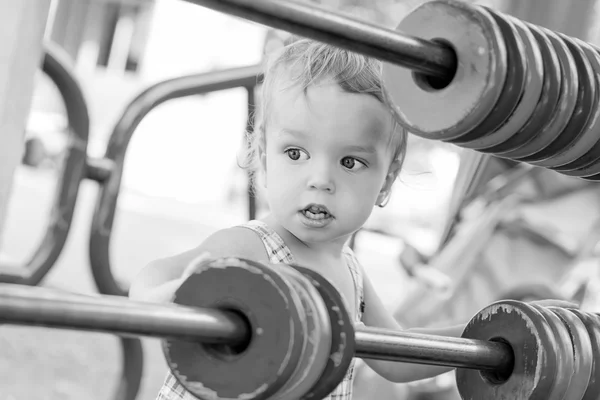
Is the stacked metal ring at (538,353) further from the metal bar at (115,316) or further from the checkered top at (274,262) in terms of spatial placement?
the metal bar at (115,316)

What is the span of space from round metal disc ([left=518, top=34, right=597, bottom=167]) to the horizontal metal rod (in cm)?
12

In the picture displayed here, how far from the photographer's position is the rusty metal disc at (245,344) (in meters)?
0.47

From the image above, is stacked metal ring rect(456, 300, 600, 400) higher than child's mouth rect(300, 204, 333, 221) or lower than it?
lower

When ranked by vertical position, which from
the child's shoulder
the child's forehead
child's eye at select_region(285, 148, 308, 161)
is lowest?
the child's shoulder

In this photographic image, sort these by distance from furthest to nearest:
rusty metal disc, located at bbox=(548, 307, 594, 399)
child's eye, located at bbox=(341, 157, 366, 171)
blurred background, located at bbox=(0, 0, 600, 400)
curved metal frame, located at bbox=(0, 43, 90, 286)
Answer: blurred background, located at bbox=(0, 0, 600, 400), curved metal frame, located at bbox=(0, 43, 90, 286), child's eye, located at bbox=(341, 157, 366, 171), rusty metal disc, located at bbox=(548, 307, 594, 399)

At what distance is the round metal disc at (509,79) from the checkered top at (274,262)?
0.26 m

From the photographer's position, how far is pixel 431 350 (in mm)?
596

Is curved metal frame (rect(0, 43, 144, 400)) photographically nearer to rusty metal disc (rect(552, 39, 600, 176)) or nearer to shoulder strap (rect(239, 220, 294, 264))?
shoulder strap (rect(239, 220, 294, 264))

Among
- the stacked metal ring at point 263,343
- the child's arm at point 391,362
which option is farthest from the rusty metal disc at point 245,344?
the child's arm at point 391,362

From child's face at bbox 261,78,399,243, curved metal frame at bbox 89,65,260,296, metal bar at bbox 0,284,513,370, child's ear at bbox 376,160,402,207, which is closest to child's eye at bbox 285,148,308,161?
child's face at bbox 261,78,399,243

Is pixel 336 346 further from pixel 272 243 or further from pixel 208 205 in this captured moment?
pixel 208 205

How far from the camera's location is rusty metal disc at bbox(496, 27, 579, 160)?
24.0 inches

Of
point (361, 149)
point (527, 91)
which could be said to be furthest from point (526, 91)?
point (361, 149)

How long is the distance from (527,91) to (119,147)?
792 millimetres
